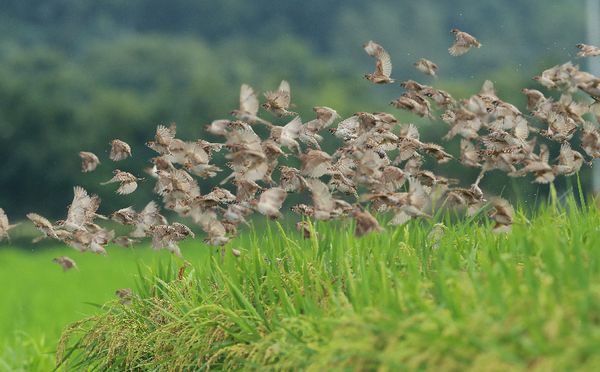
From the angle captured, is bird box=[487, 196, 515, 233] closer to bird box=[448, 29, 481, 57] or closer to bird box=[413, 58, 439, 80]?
bird box=[413, 58, 439, 80]

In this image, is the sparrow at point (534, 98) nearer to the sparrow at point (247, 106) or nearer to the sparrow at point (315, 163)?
the sparrow at point (315, 163)

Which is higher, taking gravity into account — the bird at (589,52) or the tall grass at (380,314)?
the bird at (589,52)

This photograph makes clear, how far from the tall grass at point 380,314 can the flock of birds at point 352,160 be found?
0.21m

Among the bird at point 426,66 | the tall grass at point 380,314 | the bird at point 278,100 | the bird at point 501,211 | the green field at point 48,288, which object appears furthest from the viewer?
the green field at point 48,288

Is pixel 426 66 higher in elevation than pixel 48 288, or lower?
higher

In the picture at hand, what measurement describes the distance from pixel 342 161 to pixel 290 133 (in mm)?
442

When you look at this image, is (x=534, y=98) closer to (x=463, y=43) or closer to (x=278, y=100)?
(x=463, y=43)

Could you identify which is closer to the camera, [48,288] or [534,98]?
[534,98]

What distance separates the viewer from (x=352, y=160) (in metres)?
2.63

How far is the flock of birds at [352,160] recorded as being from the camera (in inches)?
85.9

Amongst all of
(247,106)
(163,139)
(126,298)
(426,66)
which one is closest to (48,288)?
(126,298)

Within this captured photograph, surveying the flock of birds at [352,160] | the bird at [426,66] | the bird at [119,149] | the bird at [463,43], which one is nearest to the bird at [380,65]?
the flock of birds at [352,160]

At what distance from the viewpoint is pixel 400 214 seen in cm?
231

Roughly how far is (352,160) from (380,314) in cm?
120
